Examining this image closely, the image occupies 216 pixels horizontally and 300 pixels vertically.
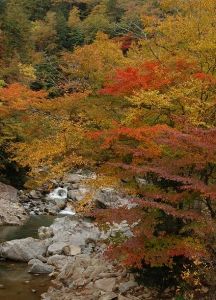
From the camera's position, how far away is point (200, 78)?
1105 centimetres

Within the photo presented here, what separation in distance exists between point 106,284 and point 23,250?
15.8 ft

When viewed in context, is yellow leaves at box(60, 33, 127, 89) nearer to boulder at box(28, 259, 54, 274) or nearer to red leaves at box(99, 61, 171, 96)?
red leaves at box(99, 61, 171, 96)

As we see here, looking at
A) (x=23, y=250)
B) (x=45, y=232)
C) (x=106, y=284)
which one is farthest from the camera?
(x=45, y=232)

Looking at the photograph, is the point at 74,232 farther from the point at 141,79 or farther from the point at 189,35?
the point at 189,35

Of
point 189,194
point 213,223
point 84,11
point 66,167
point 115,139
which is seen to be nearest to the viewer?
point 213,223

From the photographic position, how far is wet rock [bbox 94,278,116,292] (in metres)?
11.9

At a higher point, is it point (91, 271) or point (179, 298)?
point (179, 298)

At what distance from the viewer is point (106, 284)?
39.7 ft

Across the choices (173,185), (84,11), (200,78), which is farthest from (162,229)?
(84,11)

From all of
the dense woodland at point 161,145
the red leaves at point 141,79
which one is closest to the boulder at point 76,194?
the dense woodland at point 161,145

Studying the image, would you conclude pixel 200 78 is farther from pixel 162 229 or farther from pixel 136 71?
pixel 162 229

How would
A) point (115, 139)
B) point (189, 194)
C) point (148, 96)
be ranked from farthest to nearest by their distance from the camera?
point (115, 139), point (148, 96), point (189, 194)

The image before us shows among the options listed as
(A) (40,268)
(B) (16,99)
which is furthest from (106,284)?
(B) (16,99)

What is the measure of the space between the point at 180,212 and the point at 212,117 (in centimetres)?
320
